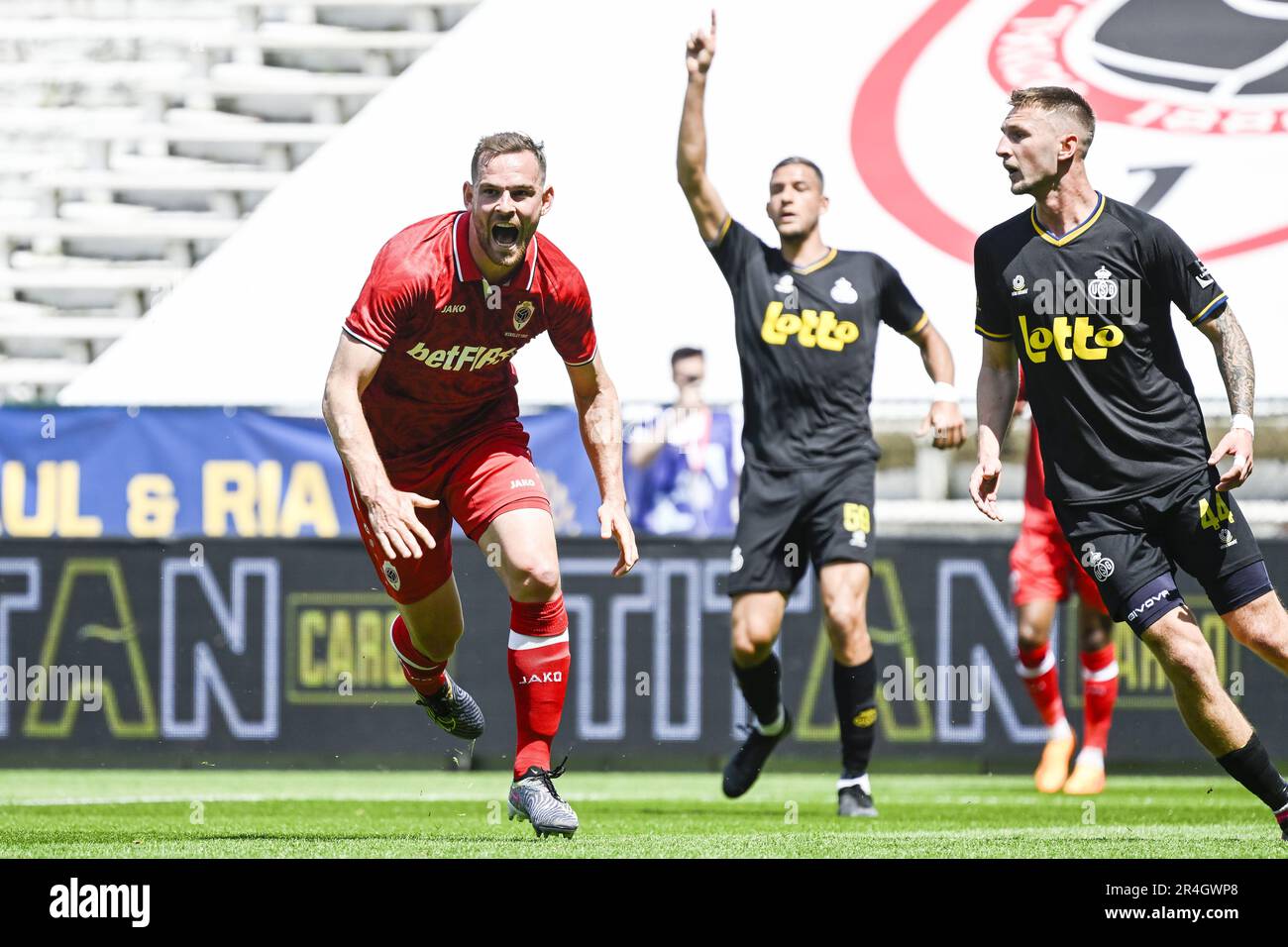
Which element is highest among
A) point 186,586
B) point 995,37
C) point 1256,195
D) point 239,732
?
point 995,37

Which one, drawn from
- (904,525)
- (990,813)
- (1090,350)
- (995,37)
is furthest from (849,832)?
(995,37)

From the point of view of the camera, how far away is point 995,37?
1856 centimetres

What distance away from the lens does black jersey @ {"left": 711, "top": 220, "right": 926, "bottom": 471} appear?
28.1ft

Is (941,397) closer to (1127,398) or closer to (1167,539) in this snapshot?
(1127,398)

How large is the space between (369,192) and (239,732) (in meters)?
7.36

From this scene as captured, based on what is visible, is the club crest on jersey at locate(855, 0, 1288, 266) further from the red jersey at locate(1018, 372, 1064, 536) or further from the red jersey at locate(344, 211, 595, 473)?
the red jersey at locate(344, 211, 595, 473)

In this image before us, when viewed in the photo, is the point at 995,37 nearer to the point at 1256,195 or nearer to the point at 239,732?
the point at 1256,195

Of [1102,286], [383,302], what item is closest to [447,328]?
[383,302]

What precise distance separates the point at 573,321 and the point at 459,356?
1.44 ft

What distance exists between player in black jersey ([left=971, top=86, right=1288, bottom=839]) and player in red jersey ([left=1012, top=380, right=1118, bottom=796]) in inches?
136

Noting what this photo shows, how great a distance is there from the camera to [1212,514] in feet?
21.5

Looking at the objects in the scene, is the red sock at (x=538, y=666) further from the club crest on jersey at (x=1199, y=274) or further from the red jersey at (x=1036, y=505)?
the red jersey at (x=1036, y=505)
